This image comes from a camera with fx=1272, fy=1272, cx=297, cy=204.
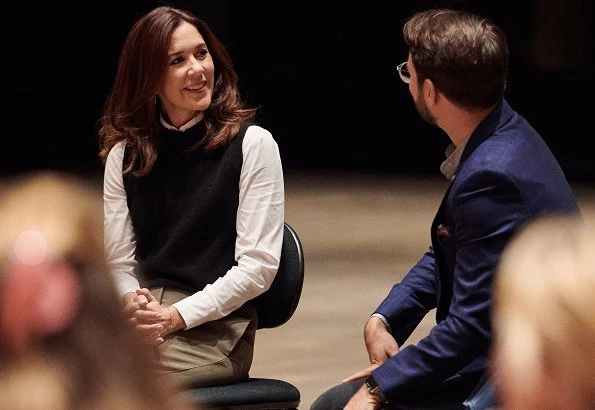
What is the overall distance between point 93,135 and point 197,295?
26.5 ft

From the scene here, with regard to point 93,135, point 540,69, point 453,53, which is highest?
point 453,53

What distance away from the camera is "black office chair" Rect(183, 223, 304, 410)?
9.37 feet

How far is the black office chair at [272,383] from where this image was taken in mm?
2855

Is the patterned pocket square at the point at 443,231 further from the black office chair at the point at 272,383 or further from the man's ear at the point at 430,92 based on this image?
the black office chair at the point at 272,383

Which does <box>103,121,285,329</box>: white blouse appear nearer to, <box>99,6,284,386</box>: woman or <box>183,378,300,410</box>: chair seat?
<box>99,6,284,386</box>: woman

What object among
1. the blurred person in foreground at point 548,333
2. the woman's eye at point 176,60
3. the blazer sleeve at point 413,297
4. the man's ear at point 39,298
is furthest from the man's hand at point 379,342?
the man's ear at point 39,298

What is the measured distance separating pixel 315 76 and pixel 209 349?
8.49m

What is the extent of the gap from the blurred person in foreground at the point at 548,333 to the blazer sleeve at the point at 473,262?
4.43ft

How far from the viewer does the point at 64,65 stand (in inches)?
461

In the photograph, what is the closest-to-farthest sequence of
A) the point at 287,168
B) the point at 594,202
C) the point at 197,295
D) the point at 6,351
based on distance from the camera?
the point at 6,351 → the point at 197,295 → the point at 594,202 → the point at 287,168

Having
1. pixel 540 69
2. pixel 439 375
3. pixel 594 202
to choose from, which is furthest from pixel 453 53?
pixel 540 69

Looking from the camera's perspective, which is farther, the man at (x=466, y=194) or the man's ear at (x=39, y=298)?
the man at (x=466, y=194)

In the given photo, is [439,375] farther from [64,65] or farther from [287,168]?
[64,65]

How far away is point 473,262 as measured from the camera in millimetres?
2371
